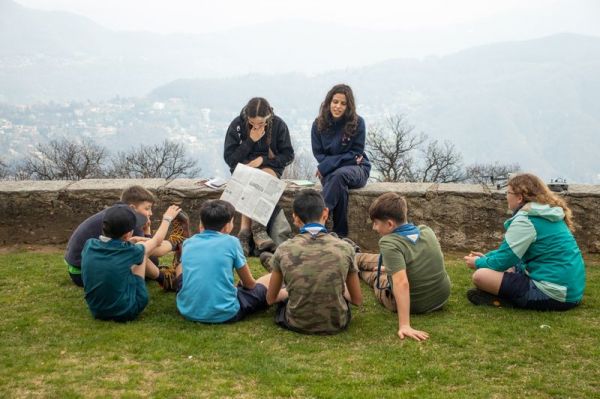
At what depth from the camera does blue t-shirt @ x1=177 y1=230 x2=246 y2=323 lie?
4043mm

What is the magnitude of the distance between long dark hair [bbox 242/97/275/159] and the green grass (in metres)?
2.17

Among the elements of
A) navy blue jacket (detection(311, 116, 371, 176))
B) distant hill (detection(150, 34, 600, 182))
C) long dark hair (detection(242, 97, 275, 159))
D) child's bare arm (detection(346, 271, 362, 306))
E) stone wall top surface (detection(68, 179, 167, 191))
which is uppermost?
long dark hair (detection(242, 97, 275, 159))

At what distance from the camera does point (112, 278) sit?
13.0ft

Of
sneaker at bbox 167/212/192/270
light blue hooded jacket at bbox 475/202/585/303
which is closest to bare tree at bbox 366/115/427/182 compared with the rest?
sneaker at bbox 167/212/192/270

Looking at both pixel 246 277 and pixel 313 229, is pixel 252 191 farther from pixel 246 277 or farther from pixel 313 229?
pixel 313 229

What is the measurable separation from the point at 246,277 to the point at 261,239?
5.58 feet

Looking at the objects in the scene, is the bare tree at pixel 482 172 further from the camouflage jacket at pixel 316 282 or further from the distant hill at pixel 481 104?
the distant hill at pixel 481 104

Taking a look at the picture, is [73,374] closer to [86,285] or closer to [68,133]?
[86,285]

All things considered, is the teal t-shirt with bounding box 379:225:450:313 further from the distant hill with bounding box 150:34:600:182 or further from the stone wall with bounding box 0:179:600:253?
the distant hill with bounding box 150:34:600:182


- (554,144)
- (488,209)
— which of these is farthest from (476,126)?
(488,209)

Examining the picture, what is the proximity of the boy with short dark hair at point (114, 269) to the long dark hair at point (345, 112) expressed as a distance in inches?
101

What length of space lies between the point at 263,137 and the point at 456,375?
354 centimetres

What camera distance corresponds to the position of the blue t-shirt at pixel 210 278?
404 centimetres

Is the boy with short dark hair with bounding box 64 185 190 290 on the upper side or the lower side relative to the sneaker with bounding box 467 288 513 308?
upper
